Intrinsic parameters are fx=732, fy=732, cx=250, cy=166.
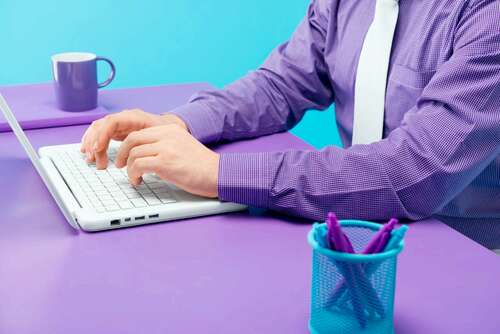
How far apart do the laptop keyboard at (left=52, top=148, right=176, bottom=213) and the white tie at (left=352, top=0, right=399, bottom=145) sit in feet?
1.24

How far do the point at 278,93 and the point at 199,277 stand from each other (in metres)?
0.63

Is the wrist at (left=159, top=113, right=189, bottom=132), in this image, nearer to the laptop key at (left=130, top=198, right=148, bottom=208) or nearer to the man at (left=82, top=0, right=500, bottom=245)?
the man at (left=82, top=0, right=500, bottom=245)

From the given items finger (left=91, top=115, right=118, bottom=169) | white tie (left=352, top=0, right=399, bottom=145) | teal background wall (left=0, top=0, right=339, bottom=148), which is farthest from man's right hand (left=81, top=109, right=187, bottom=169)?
teal background wall (left=0, top=0, right=339, bottom=148)

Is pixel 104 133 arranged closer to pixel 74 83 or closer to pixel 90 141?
pixel 90 141

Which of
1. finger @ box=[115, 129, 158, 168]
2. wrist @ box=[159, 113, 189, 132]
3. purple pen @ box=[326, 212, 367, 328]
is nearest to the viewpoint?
purple pen @ box=[326, 212, 367, 328]

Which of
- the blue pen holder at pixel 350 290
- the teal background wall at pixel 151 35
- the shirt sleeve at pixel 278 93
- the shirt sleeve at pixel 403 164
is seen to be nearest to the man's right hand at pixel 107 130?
the shirt sleeve at pixel 278 93

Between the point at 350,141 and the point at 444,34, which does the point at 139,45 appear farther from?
the point at 444,34

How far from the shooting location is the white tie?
118 cm

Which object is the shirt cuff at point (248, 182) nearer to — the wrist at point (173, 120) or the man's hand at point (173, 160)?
the man's hand at point (173, 160)

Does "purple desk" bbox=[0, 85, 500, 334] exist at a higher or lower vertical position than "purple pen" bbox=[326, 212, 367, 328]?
lower

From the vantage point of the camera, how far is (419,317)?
721 millimetres

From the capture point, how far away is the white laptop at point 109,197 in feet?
2.93

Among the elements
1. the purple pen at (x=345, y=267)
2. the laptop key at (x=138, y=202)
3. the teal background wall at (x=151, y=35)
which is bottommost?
the teal background wall at (x=151, y=35)

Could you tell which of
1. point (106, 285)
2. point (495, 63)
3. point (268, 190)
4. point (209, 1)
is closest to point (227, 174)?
point (268, 190)
